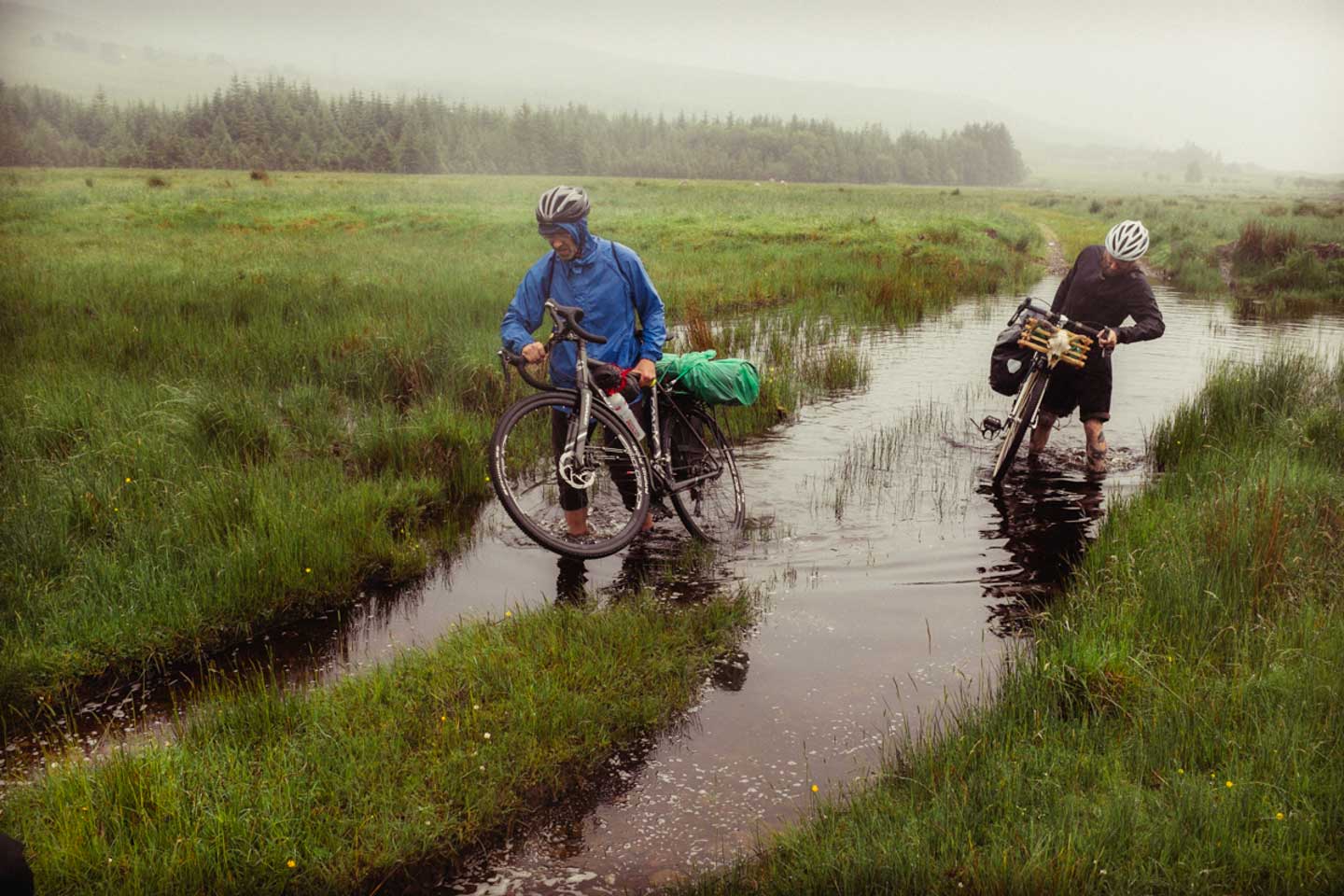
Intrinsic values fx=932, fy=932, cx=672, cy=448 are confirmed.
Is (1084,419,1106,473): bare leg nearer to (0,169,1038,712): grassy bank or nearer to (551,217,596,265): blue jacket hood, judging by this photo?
(0,169,1038,712): grassy bank

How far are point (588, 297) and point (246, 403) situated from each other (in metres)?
3.82

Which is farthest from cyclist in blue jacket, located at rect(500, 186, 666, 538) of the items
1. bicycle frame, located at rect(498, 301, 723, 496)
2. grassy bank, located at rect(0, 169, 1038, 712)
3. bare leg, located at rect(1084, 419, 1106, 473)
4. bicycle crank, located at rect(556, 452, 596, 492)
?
bare leg, located at rect(1084, 419, 1106, 473)

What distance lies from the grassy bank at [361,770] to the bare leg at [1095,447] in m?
5.53

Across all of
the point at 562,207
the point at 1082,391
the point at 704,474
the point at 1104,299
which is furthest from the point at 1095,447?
the point at 562,207

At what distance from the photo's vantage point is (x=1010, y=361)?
858 cm

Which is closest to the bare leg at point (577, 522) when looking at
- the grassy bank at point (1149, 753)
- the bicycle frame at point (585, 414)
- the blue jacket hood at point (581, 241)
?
the bicycle frame at point (585, 414)

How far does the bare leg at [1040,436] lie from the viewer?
32.0 ft

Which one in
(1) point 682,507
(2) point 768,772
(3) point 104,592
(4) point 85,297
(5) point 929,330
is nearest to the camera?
(2) point 768,772

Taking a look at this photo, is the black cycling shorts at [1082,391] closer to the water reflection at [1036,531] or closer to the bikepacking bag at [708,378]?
the water reflection at [1036,531]

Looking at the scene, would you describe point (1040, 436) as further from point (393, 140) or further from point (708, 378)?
point (393, 140)

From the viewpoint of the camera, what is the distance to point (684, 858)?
380 cm

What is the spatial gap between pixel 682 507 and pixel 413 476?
2742mm

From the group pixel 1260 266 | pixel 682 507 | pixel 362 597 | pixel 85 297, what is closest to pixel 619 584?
pixel 682 507

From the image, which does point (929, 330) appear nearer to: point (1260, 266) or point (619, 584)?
point (619, 584)
